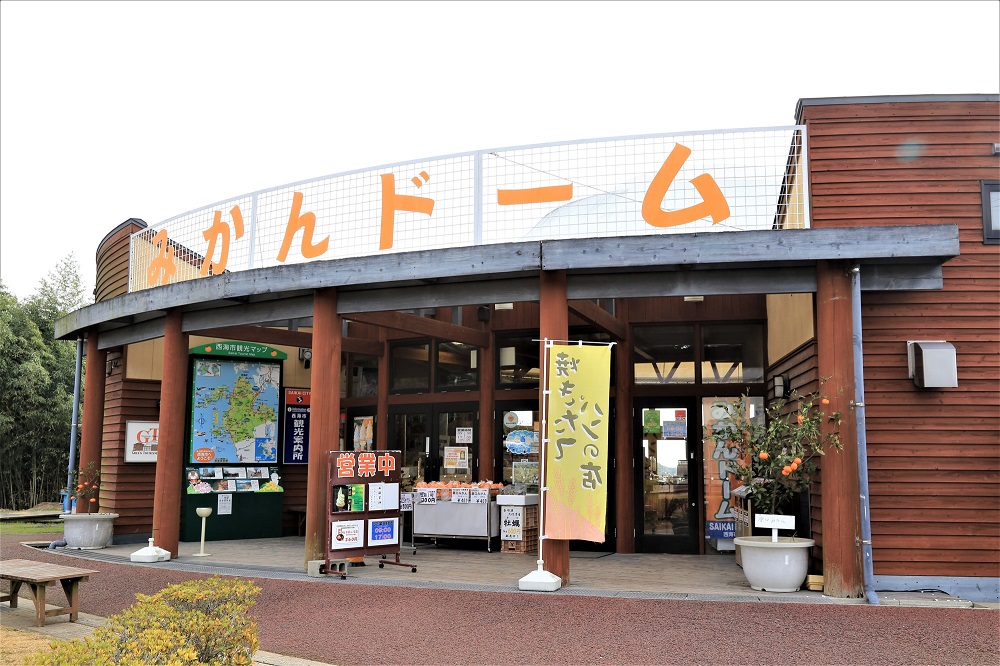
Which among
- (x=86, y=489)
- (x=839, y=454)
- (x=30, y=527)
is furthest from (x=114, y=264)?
(x=839, y=454)

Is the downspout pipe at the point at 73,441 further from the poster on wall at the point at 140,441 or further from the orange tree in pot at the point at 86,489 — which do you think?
the poster on wall at the point at 140,441

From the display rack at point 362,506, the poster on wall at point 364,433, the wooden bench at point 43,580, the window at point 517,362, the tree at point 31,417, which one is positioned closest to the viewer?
the wooden bench at point 43,580

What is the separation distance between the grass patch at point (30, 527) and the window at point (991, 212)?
→ 615 inches

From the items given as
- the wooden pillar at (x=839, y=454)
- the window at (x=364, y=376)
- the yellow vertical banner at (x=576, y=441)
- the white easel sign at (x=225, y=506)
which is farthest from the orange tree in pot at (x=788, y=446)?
the white easel sign at (x=225, y=506)

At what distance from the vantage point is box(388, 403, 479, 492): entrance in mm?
13086

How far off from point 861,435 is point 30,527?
51.9 ft

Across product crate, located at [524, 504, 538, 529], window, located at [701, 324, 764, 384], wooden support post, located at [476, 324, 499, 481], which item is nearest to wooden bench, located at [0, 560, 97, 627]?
product crate, located at [524, 504, 538, 529]

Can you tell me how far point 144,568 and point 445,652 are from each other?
17.8 ft

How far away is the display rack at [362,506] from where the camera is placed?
30.2 ft

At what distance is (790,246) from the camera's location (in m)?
7.83

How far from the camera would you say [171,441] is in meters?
10.6

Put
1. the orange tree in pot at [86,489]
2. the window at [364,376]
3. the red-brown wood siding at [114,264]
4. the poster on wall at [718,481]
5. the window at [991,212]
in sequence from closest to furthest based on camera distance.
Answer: the window at [991,212] → the poster on wall at [718,481] → the orange tree in pot at [86,489] → the red-brown wood siding at [114,264] → the window at [364,376]

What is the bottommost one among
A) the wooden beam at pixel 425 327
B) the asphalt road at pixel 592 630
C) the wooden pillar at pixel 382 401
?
the asphalt road at pixel 592 630

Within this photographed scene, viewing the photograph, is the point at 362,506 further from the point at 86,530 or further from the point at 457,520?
the point at 86,530
